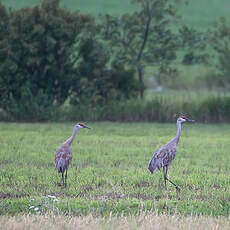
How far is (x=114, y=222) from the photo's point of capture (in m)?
8.13

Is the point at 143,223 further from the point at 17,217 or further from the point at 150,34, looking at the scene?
the point at 150,34

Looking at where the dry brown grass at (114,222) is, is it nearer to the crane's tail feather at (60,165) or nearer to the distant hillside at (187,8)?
the crane's tail feather at (60,165)

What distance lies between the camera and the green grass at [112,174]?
9.10 m

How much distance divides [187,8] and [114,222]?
5391 centimetres

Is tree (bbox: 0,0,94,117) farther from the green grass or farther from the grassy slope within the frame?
the grassy slope

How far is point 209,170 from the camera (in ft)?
41.1

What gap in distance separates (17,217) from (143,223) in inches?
78.9

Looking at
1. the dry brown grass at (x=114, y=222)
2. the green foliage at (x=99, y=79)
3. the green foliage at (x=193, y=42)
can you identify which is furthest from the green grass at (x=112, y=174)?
the green foliage at (x=193, y=42)

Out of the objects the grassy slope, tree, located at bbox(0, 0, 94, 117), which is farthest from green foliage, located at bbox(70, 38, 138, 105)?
the grassy slope

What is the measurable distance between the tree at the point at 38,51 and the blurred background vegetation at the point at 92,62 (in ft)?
0.15

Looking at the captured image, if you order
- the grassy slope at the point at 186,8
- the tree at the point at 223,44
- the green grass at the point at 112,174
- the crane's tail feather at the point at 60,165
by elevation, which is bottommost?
the green grass at the point at 112,174

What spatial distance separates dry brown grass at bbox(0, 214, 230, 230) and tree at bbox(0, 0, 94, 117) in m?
15.4

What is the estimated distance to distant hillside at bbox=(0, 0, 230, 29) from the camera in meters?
52.3

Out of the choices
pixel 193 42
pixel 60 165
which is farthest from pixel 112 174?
pixel 193 42
